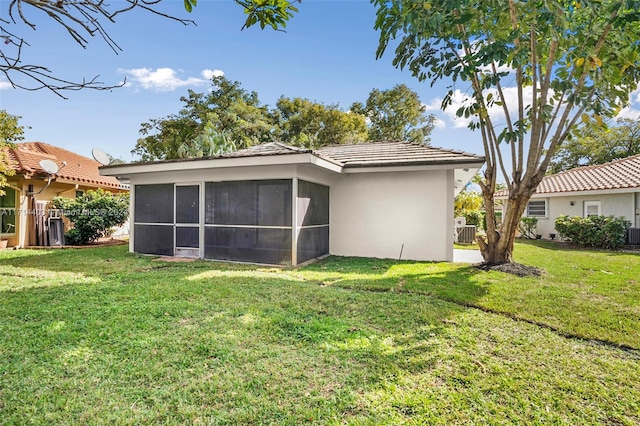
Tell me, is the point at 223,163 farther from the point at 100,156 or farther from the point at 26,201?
the point at 26,201

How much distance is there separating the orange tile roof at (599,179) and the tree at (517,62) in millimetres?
8911

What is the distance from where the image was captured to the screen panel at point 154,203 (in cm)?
993

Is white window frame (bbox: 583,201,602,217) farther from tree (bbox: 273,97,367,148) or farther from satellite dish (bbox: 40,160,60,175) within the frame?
satellite dish (bbox: 40,160,60,175)

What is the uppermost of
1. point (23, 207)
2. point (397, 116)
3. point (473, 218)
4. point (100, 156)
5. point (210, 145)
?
point (397, 116)

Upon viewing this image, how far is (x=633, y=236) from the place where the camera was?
1279cm

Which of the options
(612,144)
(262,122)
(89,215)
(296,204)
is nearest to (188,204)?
(296,204)

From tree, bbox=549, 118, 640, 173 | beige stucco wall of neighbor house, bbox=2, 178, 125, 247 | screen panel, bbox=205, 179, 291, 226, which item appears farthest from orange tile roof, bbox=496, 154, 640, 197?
beige stucco wall of neighbor house, bbox=2, 178, 125, 247

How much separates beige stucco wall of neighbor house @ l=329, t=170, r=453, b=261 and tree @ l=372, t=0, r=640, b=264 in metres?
1.16

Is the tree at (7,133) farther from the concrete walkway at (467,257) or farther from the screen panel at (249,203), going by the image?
the concrete walkway at (467,257)

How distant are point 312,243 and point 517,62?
6236mm

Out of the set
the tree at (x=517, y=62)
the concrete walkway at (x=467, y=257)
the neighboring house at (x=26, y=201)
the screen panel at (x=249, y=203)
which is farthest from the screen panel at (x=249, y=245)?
the neighboring house at (x=26, y=201)

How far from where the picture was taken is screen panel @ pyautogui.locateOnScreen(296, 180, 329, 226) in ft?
28.0

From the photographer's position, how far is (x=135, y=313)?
4.46 m

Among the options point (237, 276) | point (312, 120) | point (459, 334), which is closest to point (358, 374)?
point (459, 334)
